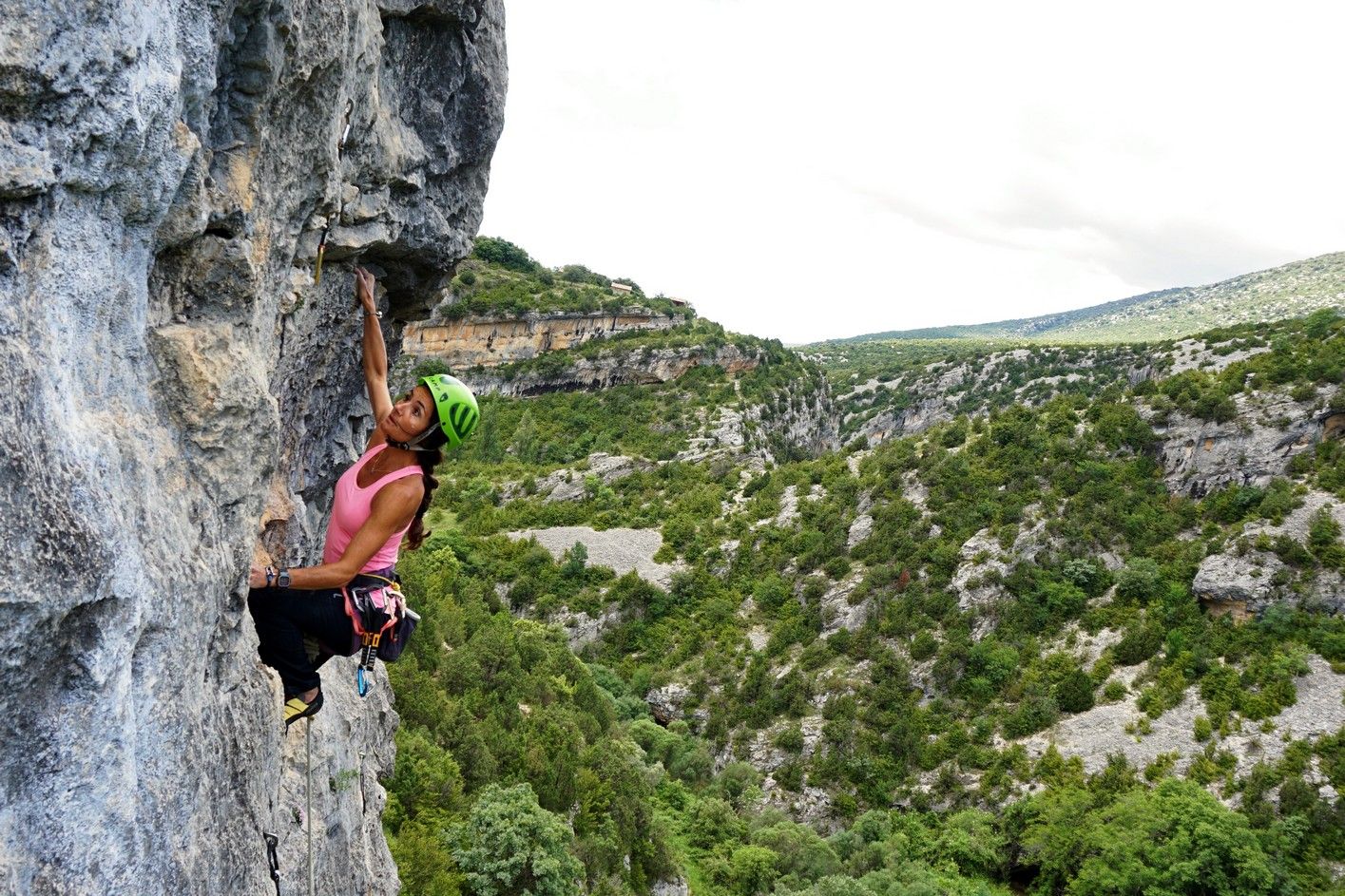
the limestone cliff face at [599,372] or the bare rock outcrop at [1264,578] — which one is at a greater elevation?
the limestone cliff face at [599,372]

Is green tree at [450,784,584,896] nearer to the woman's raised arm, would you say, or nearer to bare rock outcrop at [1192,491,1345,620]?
the woman's raised arm

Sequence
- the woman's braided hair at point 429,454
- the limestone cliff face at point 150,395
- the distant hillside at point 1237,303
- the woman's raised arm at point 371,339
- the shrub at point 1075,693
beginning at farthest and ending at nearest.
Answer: the distant hillside at point 1237,303 → the shrub at point 1075,693 → the woman's raised arm at point 371,339 → the woman's braided hair at point 429,454 → the limestone cliff face at point 150,395

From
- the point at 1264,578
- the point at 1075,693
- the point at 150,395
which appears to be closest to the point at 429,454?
the point at 150,395

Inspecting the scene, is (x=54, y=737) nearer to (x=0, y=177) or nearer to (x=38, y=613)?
(x=38, y=613)

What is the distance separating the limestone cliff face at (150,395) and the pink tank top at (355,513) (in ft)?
1.32

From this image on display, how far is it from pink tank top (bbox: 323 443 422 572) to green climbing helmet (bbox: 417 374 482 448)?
28 centimetres

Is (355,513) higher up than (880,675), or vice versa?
(355,513)

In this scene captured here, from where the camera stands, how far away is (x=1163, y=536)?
34.0m

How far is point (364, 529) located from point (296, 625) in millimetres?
896

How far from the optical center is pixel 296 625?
446 centimetres

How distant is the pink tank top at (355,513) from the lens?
13.9ft

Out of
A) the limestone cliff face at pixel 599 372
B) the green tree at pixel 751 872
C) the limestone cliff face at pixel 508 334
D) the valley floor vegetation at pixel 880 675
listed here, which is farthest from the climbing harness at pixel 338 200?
the limestone cliff face at pixel 599 372

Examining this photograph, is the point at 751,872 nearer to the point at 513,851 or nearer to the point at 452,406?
the point at 513,851

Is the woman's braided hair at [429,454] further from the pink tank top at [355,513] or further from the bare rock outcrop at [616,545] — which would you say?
the bare rock outcrop at [616,545]
